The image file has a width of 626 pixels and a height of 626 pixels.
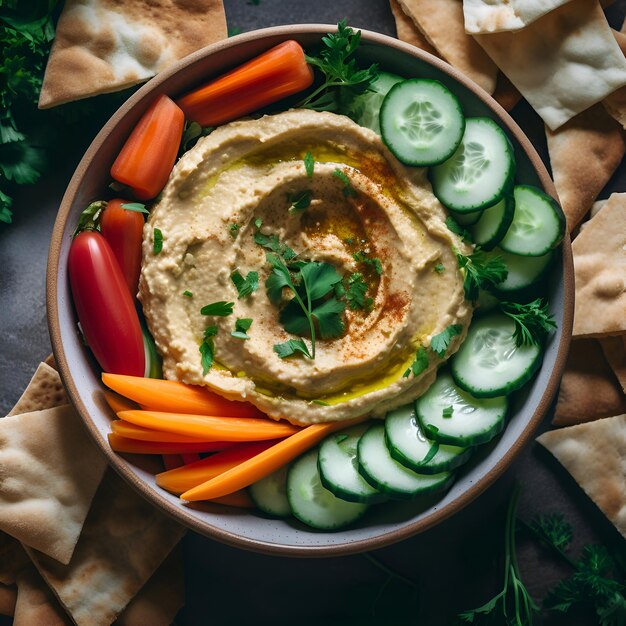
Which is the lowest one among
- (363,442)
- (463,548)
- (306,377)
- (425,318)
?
(463,548)

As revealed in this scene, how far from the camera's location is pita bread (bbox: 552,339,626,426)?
3.65 metres

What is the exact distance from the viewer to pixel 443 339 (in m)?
3.07

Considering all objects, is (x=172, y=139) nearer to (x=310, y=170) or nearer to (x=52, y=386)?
(x=310, y=170)

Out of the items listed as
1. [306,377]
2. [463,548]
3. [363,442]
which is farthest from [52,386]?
[463,548]

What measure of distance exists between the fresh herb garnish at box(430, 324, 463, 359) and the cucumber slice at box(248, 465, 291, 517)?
0.82 m

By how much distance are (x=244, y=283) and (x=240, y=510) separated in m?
0.98

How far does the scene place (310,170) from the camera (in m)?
3.13

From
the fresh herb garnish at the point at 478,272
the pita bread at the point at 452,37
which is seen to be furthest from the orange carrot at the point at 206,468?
the pita bread at the point at 452,37

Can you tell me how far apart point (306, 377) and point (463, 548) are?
1282 mm

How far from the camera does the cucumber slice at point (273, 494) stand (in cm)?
327

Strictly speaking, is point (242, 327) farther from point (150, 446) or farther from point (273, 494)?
point (273, 494)

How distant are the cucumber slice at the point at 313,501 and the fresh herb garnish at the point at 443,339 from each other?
0.68m

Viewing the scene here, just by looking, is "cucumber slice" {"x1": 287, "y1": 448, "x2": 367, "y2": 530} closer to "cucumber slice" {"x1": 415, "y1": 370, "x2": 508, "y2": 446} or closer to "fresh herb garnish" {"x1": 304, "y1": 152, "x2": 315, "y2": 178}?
"cucumber slice" {"x1": 415, "y1": 370, "x2": 508, "y2": 446}

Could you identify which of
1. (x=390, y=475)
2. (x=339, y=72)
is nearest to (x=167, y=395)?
(x=390, y=475)
